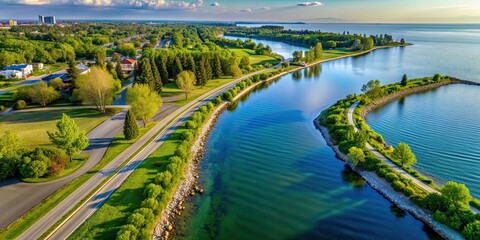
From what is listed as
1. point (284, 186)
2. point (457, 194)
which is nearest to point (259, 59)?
point (284, 186)

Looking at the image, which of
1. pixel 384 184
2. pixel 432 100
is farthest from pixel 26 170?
pixel 432 100

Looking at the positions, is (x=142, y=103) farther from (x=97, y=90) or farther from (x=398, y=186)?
(x=398, y=186)

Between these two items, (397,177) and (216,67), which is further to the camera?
(216,67)

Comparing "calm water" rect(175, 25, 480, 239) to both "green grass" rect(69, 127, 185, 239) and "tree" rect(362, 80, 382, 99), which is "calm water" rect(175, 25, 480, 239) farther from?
"tree" rect(362, 80, 382, 99)

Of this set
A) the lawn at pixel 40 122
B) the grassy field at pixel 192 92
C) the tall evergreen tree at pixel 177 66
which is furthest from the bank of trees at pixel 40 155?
the tall evergreen tree at pixel 177 66

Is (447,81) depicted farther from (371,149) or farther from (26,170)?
(26,170)

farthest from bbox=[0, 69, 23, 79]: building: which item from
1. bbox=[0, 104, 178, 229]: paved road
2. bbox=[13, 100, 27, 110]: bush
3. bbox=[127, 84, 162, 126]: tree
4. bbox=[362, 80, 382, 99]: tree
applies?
bbox=[362, 80, 382, 99]: tree
